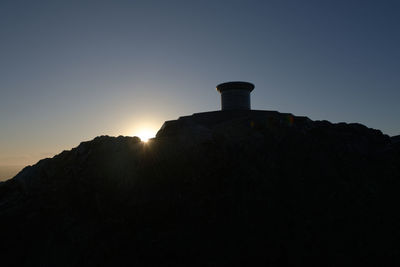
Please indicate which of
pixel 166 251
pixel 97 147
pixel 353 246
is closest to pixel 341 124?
pixel 353 246

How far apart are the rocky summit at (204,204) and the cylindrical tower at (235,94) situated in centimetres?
892

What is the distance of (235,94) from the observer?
92.9ft

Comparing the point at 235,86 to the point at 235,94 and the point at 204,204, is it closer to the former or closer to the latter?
the point at 235,94

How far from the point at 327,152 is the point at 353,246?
6.55 meters

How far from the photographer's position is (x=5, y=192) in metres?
18.0

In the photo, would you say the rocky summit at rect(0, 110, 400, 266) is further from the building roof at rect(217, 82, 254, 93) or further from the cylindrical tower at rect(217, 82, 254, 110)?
the building roof at rect(217, 82, 254, 93)

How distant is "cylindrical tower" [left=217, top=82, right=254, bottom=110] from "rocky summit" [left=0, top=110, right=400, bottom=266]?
8.92 metres

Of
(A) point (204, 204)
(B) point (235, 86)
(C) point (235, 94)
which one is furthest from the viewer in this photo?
(C) point (235, 94)

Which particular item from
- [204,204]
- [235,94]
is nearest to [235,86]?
[235,94]

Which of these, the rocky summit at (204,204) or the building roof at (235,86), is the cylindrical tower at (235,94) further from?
the rocky summit at (204,204)

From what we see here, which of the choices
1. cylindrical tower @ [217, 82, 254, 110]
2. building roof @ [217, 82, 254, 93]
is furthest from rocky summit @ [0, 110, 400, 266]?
building roof @ [217, 82, 254, 93]

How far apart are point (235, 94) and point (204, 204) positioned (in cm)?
1526

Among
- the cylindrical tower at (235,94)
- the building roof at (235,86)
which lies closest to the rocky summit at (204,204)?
the cylindrical tower at (235,94)

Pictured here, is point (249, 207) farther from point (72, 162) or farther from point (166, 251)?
point (72, 162)
